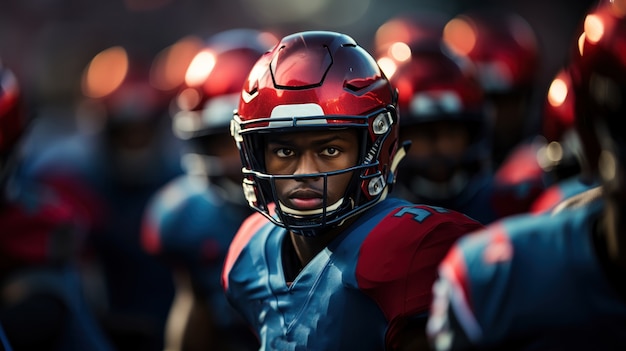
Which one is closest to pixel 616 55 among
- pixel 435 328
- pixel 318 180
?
pixel 435 328

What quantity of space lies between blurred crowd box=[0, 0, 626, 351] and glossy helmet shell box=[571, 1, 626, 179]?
0.40 feet

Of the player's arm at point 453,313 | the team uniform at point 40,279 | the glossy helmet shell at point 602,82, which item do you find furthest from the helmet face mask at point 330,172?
the team uniform at point 40,279

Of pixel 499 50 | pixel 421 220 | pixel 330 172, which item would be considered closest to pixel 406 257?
pixel 421 220

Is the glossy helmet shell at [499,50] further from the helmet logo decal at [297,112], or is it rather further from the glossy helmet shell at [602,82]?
the glossy helmet shell at [602,82]

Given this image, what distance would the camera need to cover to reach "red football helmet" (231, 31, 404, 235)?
241cm

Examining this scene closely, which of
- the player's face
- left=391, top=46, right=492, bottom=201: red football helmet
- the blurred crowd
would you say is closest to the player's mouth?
the player's face

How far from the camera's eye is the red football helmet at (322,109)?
2.41 m

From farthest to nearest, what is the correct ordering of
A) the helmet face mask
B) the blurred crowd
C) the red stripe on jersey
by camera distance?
the blurred crowd < the helmet face mask < the red stripe on jersey

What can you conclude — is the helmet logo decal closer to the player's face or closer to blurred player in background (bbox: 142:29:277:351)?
the player's face

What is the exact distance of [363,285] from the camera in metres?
2.26

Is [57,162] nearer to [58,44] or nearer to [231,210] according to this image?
[231,210]

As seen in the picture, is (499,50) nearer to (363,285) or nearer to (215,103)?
(215,103)

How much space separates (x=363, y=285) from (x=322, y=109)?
50cm

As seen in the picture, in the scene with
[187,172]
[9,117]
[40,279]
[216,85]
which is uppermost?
[9,117]
